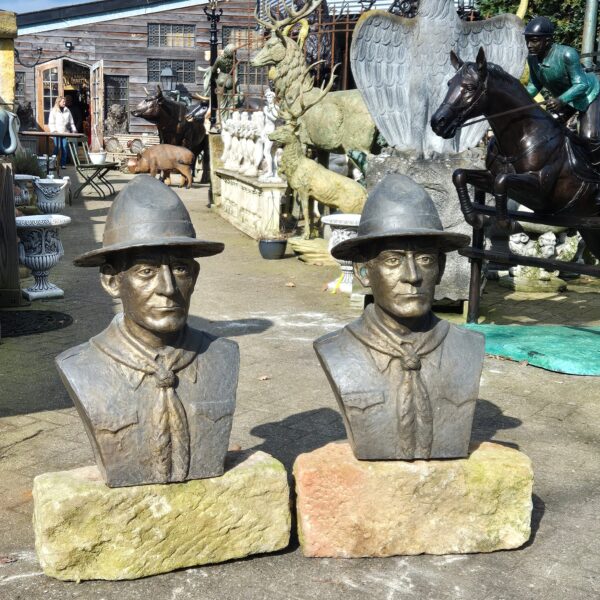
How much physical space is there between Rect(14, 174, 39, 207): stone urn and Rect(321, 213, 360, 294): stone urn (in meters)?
3.87

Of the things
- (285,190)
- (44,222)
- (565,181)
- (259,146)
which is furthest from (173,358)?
(259,146)

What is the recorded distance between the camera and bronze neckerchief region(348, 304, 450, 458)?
3807 mm

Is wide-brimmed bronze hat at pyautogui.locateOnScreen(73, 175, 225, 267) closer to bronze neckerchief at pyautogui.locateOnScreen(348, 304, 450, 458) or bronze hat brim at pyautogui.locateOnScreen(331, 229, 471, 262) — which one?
bronze hat brim at pyautogui.locateOnScreen(331, 229, 471, 262)

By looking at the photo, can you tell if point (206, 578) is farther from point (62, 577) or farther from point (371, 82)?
point (371, 82)

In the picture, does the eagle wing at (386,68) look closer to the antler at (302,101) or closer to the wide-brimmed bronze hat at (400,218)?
the antler at (302,101)

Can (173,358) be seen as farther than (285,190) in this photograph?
No

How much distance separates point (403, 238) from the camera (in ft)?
12.2

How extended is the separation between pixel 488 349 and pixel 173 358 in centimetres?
397

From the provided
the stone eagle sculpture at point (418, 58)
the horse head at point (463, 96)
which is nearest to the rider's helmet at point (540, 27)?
the horse head at point (463, 96)

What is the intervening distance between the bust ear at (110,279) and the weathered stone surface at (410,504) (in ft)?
3.50

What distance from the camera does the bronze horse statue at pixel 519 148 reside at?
23.2 feet

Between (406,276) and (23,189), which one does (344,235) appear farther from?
(406,276)

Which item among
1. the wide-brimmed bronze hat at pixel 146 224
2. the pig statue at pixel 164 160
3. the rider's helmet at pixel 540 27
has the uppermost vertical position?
the rider's helmet at pixel 540 27

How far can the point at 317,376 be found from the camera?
6496mm
